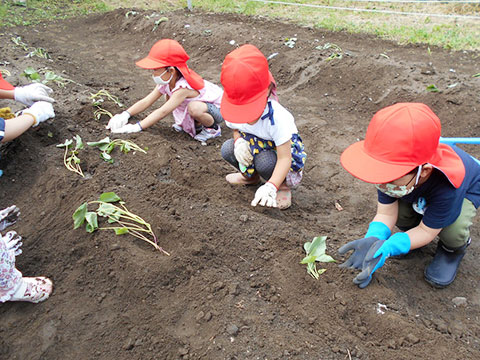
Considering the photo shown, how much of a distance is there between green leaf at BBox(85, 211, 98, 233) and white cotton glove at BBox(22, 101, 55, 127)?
1078mm

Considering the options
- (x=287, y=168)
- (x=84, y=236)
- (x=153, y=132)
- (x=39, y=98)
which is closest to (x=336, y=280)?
(x=287, y=168)

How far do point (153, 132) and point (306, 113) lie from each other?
6.12ft

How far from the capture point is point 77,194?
2.58 meters

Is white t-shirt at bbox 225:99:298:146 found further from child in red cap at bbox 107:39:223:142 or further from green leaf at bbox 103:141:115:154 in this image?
green leaf at bbox 103:141:115:154

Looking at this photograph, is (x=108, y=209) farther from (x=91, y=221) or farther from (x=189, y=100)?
(x=189, y=100)

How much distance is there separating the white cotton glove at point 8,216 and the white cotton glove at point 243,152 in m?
1.52

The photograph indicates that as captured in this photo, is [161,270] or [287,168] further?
[287,168]

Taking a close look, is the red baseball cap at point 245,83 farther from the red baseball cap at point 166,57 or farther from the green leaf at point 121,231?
the red baseball cap at point 166,57

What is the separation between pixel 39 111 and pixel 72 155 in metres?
0.42

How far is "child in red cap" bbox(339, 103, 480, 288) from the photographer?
5.12ft

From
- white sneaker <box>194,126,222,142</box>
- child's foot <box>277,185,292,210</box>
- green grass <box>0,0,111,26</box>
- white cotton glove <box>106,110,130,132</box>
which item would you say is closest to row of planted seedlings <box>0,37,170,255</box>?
white cotton glove <box>106,110,130,132</box>

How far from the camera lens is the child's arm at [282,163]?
8.10 ft

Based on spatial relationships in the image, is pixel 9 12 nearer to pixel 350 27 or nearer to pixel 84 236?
pixel 350 27

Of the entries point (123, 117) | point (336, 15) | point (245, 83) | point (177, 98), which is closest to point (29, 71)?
point (123, 117)
